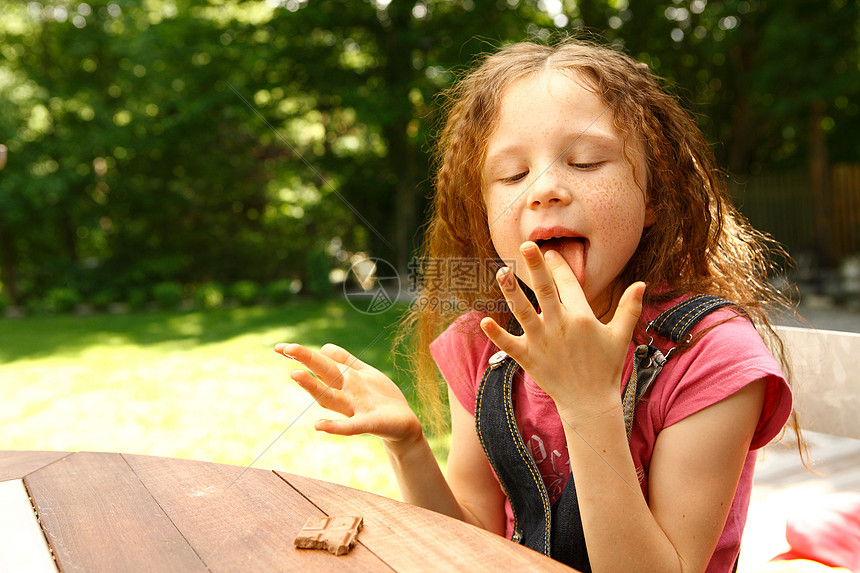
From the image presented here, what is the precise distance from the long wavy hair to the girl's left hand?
392mm

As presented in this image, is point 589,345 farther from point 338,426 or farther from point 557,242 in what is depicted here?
point 338,426

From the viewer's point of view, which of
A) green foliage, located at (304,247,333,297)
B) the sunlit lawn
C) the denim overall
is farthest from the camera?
green foliage, located at (304,247,333,297)

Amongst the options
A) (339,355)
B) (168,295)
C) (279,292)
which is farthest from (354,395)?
(168,295)

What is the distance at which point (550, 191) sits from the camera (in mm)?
1079

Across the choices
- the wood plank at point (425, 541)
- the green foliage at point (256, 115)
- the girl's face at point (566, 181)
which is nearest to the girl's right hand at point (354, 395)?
the wood plank at point (425, 541)

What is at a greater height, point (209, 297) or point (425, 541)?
point (425, 541)

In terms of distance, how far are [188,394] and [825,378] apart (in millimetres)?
4871

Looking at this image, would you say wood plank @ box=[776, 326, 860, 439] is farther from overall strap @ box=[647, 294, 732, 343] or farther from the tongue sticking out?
the tongue sticking out

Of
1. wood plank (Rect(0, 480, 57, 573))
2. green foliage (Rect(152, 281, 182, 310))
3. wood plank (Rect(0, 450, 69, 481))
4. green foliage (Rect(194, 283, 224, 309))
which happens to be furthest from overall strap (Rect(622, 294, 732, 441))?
green foliage (Rect(152, 281, 182, 310))

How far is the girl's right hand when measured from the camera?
110cm

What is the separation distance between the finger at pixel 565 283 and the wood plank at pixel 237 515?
17.6 inches

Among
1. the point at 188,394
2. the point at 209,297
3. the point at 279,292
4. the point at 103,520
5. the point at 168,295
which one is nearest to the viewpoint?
the point at 103,520

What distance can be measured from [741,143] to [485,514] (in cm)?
1067

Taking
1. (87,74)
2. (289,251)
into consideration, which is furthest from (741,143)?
(87,74)
